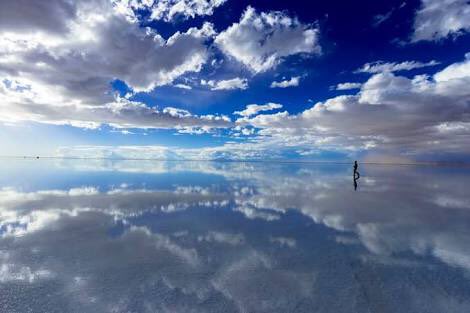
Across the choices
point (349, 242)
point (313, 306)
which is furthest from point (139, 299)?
point (349, 242)

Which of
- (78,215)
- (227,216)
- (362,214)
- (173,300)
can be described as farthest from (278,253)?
(78,215)

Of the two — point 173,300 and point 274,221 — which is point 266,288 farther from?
point 274,221

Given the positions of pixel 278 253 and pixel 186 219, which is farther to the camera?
pixel 186 219

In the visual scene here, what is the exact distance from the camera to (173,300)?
29.9 ft

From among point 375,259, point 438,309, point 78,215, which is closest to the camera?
point 438,309

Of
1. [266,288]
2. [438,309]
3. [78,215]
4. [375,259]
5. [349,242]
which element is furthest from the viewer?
[78,215]

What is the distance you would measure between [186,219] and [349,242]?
11095 mm

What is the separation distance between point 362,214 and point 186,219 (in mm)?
14041

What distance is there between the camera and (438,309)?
872 centimetres

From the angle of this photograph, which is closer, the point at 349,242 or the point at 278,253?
the point at 278,253

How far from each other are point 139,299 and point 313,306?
18.3ft

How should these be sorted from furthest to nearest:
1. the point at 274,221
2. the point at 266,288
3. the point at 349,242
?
the point at 274,221, the point at 349,242, the point at 266,288

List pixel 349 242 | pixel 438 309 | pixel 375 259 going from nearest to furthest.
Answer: pixel 438 309, pixel 375 259, pixel 349 242

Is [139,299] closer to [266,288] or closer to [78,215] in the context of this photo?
[266,288]
